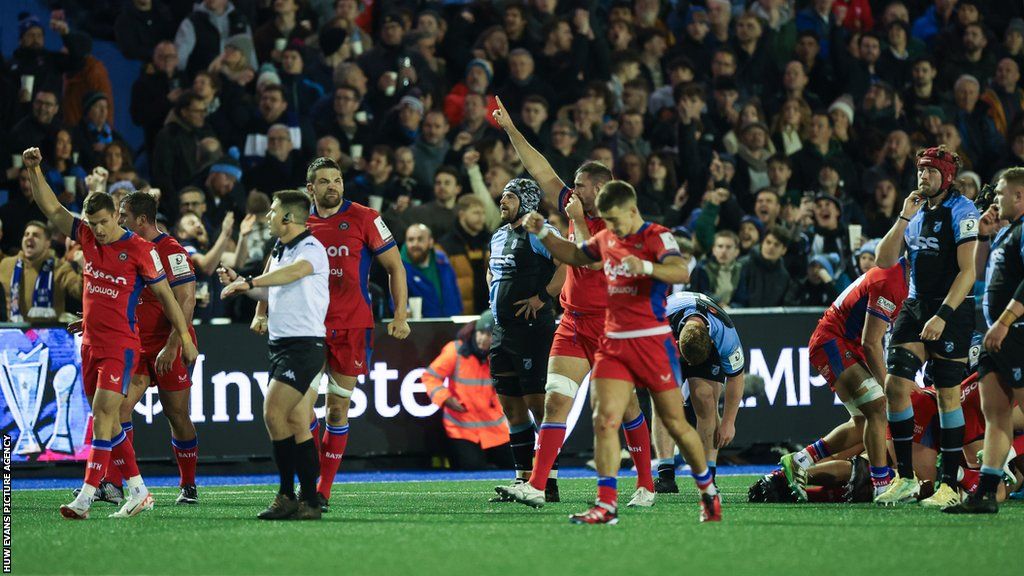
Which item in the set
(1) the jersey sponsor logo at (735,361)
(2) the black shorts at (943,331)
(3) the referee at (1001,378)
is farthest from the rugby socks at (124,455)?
(3) the referee at (1001,378)

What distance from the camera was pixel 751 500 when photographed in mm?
10805

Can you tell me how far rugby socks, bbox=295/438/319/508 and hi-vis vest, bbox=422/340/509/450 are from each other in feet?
17.2

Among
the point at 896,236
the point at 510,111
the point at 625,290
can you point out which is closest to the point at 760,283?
the point at 510,111

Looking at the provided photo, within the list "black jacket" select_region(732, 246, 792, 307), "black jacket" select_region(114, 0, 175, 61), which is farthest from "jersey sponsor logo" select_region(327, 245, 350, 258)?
"black jacket" select_region(114, 0, 175, 61)

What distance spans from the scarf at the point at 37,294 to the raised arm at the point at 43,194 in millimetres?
4045

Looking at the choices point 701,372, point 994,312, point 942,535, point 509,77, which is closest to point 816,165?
point 509,77

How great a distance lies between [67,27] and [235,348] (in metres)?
5.64

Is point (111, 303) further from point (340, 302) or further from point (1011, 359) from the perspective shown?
point (1011, 359)

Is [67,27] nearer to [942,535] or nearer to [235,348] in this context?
[235,348]

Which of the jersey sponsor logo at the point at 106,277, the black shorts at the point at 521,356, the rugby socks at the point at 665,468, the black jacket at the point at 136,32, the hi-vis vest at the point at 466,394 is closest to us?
the jersey sponsor logo at the point at 106,277

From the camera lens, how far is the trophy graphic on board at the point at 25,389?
A: 544 inches

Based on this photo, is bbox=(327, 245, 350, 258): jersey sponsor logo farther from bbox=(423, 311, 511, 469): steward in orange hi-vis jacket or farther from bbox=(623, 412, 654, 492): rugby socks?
bbox=(423, 311, 511, 469): steward in orange hi-vis jacket

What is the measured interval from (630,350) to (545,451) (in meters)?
1.52

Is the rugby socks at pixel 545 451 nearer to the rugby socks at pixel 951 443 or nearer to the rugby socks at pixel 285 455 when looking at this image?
the rugby socks at pixel 285 455
